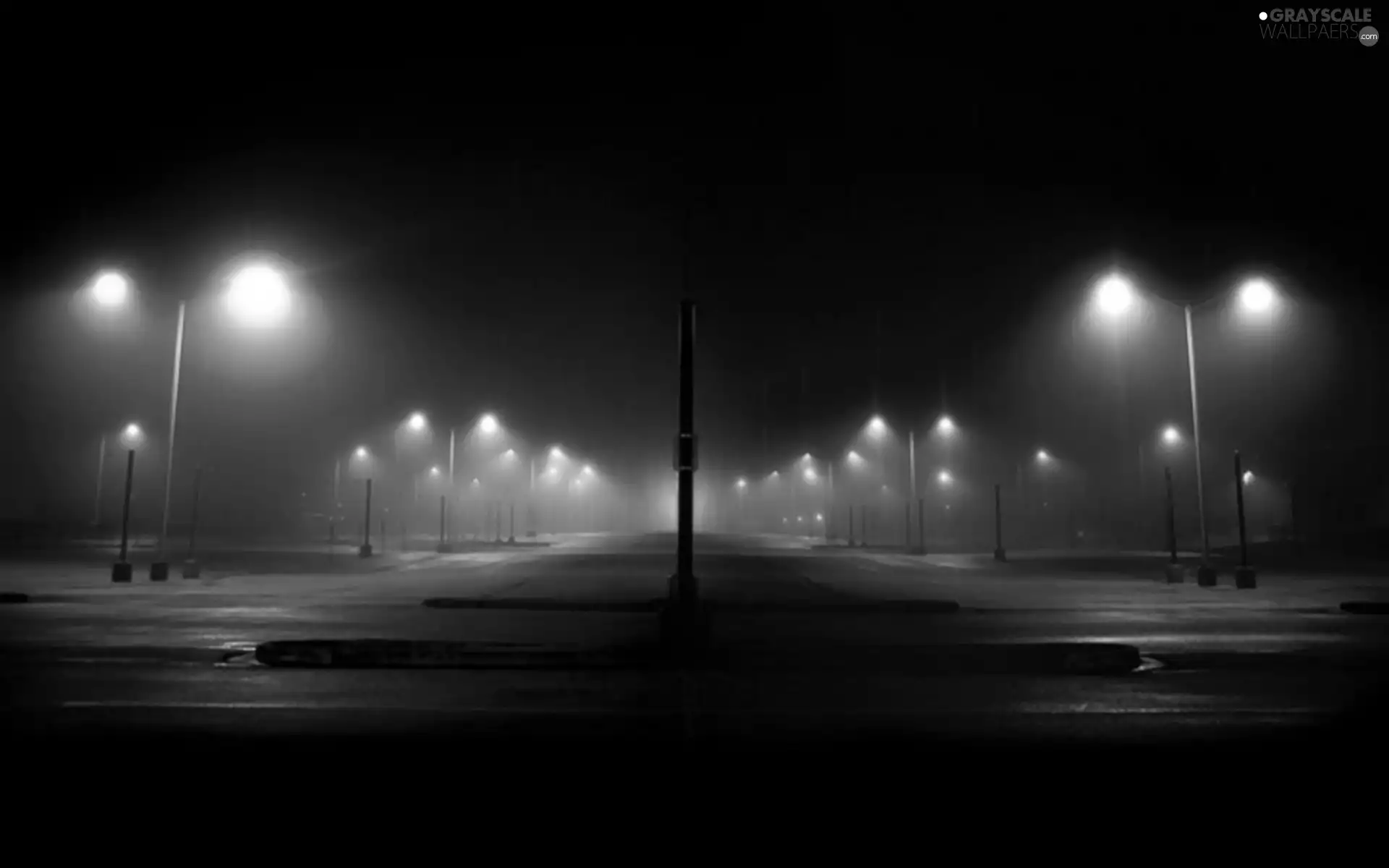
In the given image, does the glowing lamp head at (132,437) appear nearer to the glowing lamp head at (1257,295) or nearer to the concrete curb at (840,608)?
the concrete curb at (840,608)

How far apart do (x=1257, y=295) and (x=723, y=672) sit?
21.0 metres

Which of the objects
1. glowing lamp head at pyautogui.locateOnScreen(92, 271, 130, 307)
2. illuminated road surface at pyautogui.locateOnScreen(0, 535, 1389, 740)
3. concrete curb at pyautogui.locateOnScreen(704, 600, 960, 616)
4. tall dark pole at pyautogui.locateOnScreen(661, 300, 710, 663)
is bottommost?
illuminated road surface at pyautogui.locateOnScreen(0, 535, 1389, 740)

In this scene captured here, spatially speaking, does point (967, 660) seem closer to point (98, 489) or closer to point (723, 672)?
point (723, 672)

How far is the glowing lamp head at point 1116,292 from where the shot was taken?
2558cm

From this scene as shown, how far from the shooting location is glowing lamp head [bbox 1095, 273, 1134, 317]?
25.6 metres

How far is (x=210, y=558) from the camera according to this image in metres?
40.2

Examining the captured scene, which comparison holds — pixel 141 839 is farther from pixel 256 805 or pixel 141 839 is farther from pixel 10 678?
pixel 10 678

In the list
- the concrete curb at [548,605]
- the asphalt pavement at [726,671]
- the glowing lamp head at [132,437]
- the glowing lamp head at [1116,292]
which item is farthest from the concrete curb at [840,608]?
the glowing lamp head at [132,437]

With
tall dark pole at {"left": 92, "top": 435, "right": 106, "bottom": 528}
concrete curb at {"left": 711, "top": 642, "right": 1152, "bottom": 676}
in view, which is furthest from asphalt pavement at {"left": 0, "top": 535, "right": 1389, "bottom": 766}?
tall dark pole at {"left": 92, "top": 435, "right": 106, "bottom": 528}

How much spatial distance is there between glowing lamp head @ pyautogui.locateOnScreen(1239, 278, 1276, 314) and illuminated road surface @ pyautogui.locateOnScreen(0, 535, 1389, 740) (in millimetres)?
7612

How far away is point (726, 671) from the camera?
11398 millimetres

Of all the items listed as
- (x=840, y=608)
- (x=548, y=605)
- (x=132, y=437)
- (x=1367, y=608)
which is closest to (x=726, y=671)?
(x=840, y=608)

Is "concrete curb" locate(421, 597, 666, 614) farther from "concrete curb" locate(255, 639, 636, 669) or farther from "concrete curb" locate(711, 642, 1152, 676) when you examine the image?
"concrete curb" locate(711, 642, 1152, 676)

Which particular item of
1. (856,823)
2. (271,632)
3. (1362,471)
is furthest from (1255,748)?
(1362,471)
